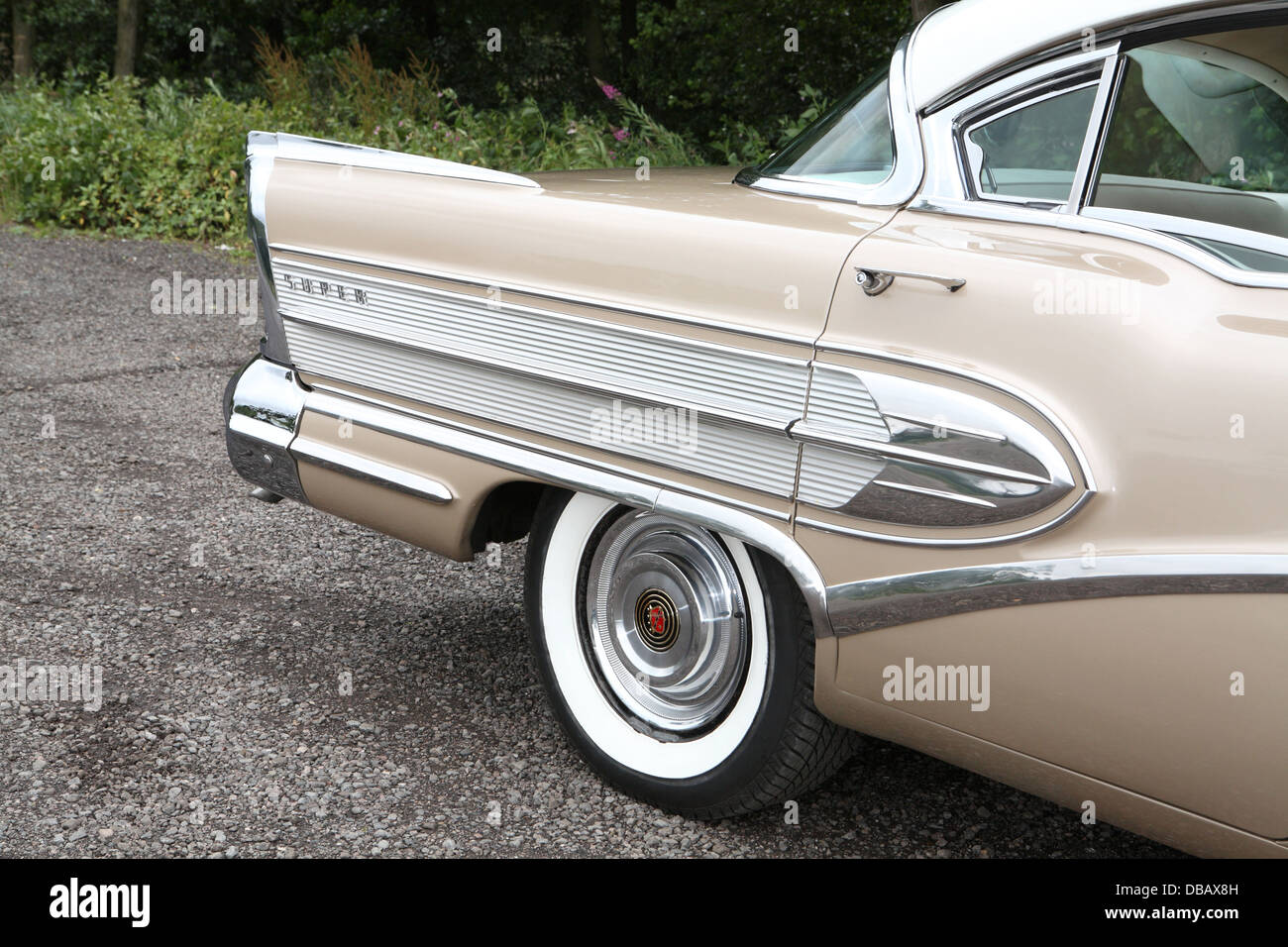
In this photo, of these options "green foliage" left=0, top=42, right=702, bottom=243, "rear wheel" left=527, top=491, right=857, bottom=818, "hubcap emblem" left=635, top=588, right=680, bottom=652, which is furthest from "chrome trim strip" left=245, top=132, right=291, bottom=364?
"green foliage" left=0, top=42, right=702, bottom=243

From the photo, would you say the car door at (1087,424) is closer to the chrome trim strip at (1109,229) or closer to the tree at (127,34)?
the chrome trim strip at (1109,229)

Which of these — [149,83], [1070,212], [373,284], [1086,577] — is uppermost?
[149,83]

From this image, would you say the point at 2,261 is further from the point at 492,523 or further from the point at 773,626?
the point at 773,626

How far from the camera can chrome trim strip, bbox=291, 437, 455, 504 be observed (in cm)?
288

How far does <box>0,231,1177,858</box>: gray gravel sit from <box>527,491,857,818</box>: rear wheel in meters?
0.14

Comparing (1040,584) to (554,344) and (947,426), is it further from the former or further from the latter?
(554,344)

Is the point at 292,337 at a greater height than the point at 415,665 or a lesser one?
greater

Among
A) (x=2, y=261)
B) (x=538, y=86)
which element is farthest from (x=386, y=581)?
(x=538, y=86)

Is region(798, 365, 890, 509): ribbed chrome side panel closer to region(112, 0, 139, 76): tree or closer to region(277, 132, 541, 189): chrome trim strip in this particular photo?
region(277, 132, 541, 189): chrome trim strip

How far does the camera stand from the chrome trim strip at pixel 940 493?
202 cm

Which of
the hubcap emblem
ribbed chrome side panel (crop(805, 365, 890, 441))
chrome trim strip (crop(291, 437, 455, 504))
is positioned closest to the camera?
ribbed chrome side panel (crop(805, 365, 890, 441))

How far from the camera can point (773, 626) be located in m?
2.49

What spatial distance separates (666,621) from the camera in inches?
109
